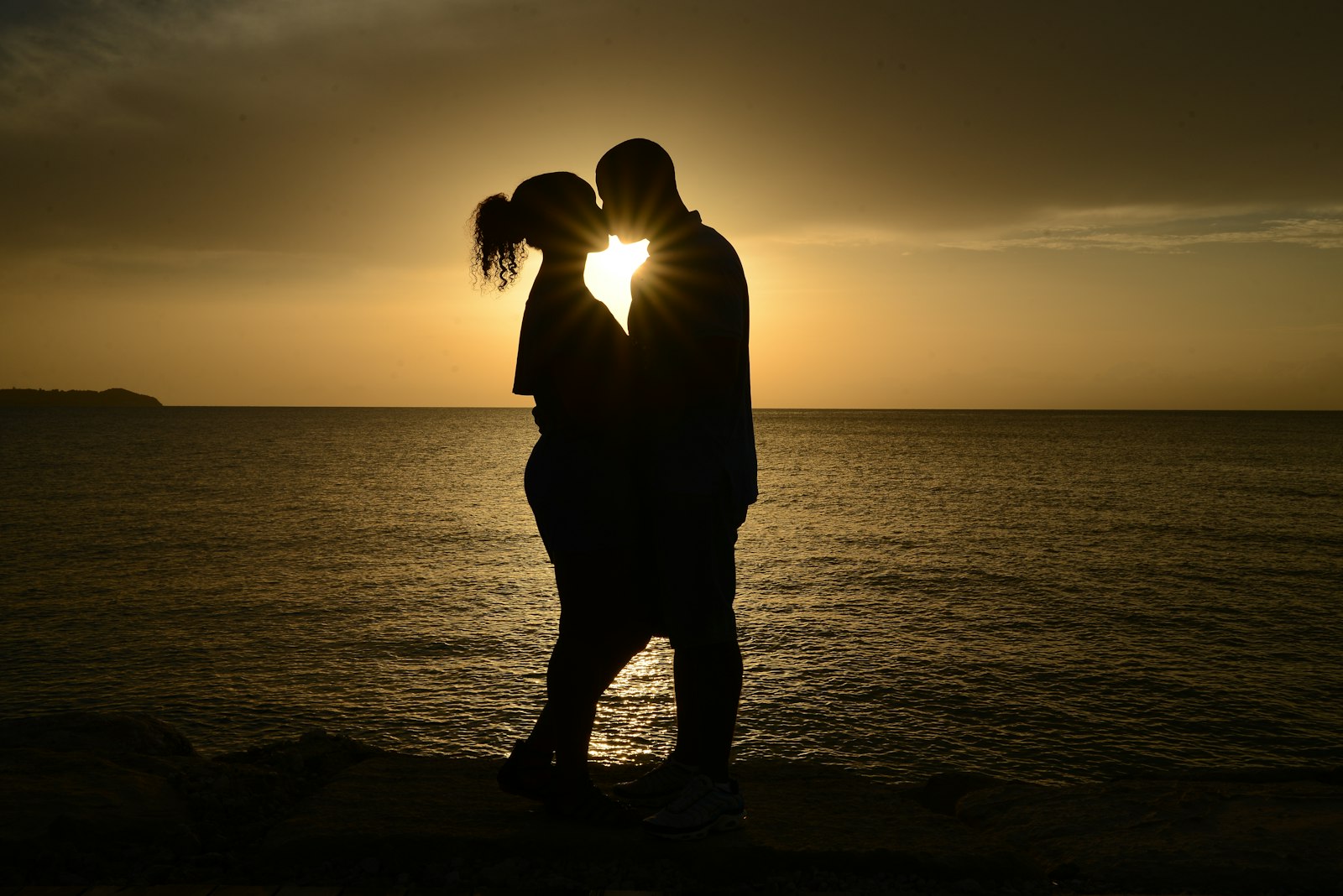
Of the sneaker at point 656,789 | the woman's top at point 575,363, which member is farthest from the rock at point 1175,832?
the woman's top at point 575,363

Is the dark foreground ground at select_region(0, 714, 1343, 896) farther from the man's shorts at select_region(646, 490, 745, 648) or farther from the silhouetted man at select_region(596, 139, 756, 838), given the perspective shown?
the man's shorts at select_region(646, 490, 745, 648)

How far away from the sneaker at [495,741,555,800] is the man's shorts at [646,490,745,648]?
0.84m

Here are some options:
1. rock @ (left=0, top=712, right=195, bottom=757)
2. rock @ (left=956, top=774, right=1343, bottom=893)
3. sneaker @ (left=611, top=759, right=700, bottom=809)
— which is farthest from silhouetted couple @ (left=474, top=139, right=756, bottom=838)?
rock @ (left=0, top=712, right=195, bottom=757)

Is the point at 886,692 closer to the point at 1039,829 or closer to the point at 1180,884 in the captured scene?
the point at 1039,829

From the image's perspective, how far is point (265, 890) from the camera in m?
2.96

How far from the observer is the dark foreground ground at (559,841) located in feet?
10.7

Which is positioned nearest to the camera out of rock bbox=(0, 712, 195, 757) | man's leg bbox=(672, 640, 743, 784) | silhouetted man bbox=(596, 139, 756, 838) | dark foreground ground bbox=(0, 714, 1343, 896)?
dark foreground ground bbox=(0, 714, 1343, 896)

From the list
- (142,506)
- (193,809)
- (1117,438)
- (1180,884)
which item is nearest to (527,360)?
(193,809)

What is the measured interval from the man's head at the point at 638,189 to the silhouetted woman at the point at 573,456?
0.11 metres

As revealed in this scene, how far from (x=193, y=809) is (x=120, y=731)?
2.41 meters

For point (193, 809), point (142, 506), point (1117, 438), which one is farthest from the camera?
point (1117, 438)

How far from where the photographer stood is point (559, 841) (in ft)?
11.2

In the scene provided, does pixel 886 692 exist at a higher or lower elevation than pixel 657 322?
lower

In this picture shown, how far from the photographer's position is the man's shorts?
11.3 feet
